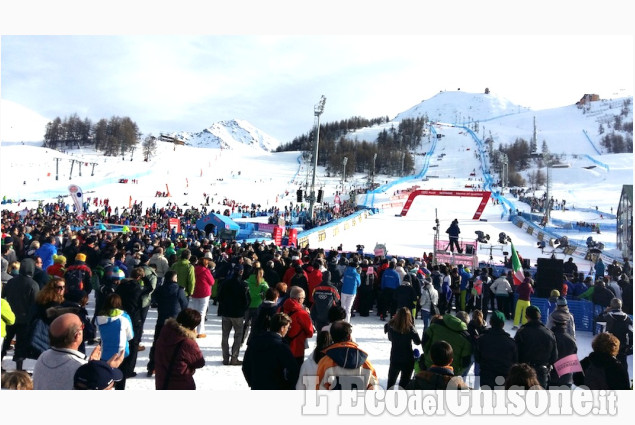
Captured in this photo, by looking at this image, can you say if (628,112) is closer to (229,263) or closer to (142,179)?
(142,179)

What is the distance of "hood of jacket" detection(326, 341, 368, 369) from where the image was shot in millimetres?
3342

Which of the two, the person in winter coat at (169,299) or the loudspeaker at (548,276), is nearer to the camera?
the person in winter coat at (169,299)

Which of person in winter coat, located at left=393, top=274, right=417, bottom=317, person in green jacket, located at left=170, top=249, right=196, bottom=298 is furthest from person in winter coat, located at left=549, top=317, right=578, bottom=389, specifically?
person in green jacket, located at left=170, top=249, right=196, bottom=298

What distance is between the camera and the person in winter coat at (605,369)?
3.69 metres

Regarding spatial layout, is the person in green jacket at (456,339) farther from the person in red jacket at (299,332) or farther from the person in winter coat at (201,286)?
the person in winter coat at (201,286)

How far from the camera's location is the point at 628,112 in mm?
135375

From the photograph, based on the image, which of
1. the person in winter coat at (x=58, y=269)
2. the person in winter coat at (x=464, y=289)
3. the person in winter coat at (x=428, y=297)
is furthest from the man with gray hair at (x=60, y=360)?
the person in winter coat at (x=464, y=289)

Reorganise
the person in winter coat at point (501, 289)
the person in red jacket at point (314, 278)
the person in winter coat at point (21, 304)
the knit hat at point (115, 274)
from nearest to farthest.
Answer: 1. the person in winter coat at point (21, 304)
2. the knit hat at point (115, 274)
3. the person in red jacket at point (314, 278)
4. the person in winter coat at point (501, 289)

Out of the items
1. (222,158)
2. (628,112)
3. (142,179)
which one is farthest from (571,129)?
(142,179)

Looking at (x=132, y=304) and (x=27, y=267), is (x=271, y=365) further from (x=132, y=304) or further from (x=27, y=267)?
(x=27, y=267)

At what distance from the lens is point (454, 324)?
170 inches

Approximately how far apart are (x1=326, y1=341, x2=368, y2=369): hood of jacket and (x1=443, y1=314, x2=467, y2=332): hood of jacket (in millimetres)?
1315

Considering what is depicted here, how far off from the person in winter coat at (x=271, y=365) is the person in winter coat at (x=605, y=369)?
2339 mm

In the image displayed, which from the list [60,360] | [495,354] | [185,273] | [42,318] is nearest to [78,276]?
[185,273]
